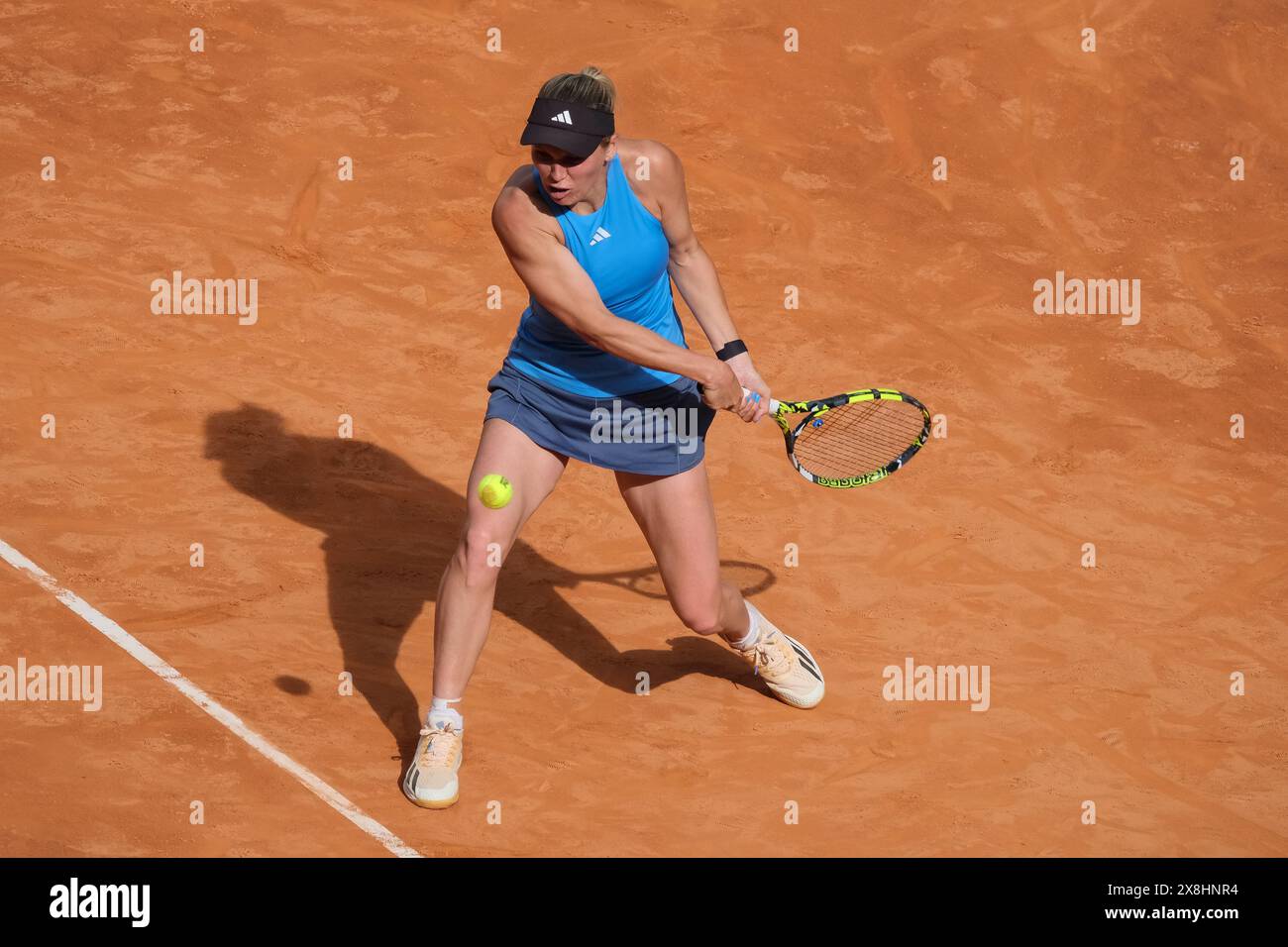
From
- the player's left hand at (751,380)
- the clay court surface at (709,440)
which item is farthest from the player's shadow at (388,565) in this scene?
the player's left hand at (751,380)

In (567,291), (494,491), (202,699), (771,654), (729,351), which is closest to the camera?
(567,291)

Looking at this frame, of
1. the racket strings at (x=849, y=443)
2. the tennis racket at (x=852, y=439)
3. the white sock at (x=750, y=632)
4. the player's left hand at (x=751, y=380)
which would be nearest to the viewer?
the player's left hand at (x=751, y=380)

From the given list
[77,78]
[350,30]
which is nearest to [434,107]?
[350,30]

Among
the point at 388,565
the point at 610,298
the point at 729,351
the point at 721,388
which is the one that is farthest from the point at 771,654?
the point at 388,565

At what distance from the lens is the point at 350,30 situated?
494 inches

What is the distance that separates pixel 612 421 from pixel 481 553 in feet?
2.27

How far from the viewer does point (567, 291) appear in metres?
5.45

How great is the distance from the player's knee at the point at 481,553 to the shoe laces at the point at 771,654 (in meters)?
1.43

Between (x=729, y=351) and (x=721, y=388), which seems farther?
→ (x=729, y=351)

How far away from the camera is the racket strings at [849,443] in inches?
282

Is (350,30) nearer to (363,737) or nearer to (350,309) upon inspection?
(350,309)

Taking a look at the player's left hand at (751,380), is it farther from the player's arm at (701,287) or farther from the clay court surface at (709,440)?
the clay court surface at (709,440)

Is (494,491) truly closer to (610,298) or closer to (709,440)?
(610,298)

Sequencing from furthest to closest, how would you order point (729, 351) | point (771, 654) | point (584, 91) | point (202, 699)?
point (771, 654), point (202, 699), point (729, 351), point (584, 91)
